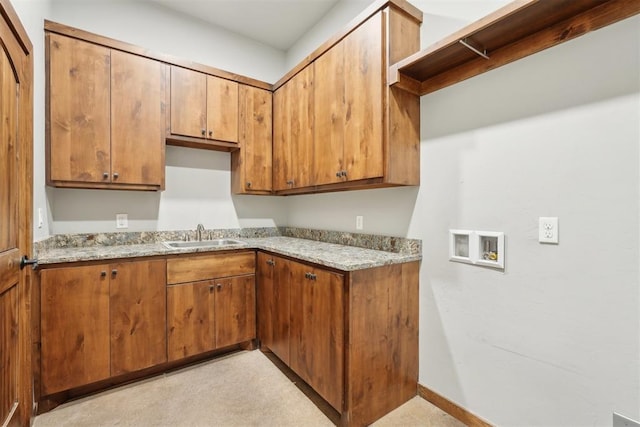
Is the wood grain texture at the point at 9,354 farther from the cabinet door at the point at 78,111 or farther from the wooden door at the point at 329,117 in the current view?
the wooden door at the point at 329,117

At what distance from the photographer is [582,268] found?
128 cm

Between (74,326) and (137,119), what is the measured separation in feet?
4.92

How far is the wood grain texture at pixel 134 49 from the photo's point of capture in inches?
79.7

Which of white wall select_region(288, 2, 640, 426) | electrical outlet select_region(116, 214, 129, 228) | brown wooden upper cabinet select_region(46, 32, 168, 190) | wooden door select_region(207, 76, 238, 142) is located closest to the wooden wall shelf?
white wall select_region(288, 2, 640, 426)

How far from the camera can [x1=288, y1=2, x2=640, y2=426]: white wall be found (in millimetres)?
1188

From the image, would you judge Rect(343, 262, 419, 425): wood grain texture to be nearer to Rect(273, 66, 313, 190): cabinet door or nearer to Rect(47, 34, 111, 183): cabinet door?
Rect(273, 66, 313, 190): cabinet door

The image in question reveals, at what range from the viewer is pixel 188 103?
98.4 inches

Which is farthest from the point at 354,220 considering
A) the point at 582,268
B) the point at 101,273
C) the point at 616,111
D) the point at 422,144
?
the point at 101,273

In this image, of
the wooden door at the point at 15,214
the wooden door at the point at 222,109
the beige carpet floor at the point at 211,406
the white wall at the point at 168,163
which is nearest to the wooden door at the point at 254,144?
the wooden door at the point at 222,109

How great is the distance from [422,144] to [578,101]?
0.79 meters

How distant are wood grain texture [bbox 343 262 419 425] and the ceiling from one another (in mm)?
2390

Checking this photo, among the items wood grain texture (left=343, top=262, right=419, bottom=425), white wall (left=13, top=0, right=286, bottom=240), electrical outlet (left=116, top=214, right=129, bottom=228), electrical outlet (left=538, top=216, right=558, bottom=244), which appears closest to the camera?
electrical outlet (left=538, top=216, right=558, bottom=244)

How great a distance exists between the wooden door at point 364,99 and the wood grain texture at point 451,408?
55.2 inches

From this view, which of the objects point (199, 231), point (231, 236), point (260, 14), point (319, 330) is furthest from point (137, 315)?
point (260, 14)
